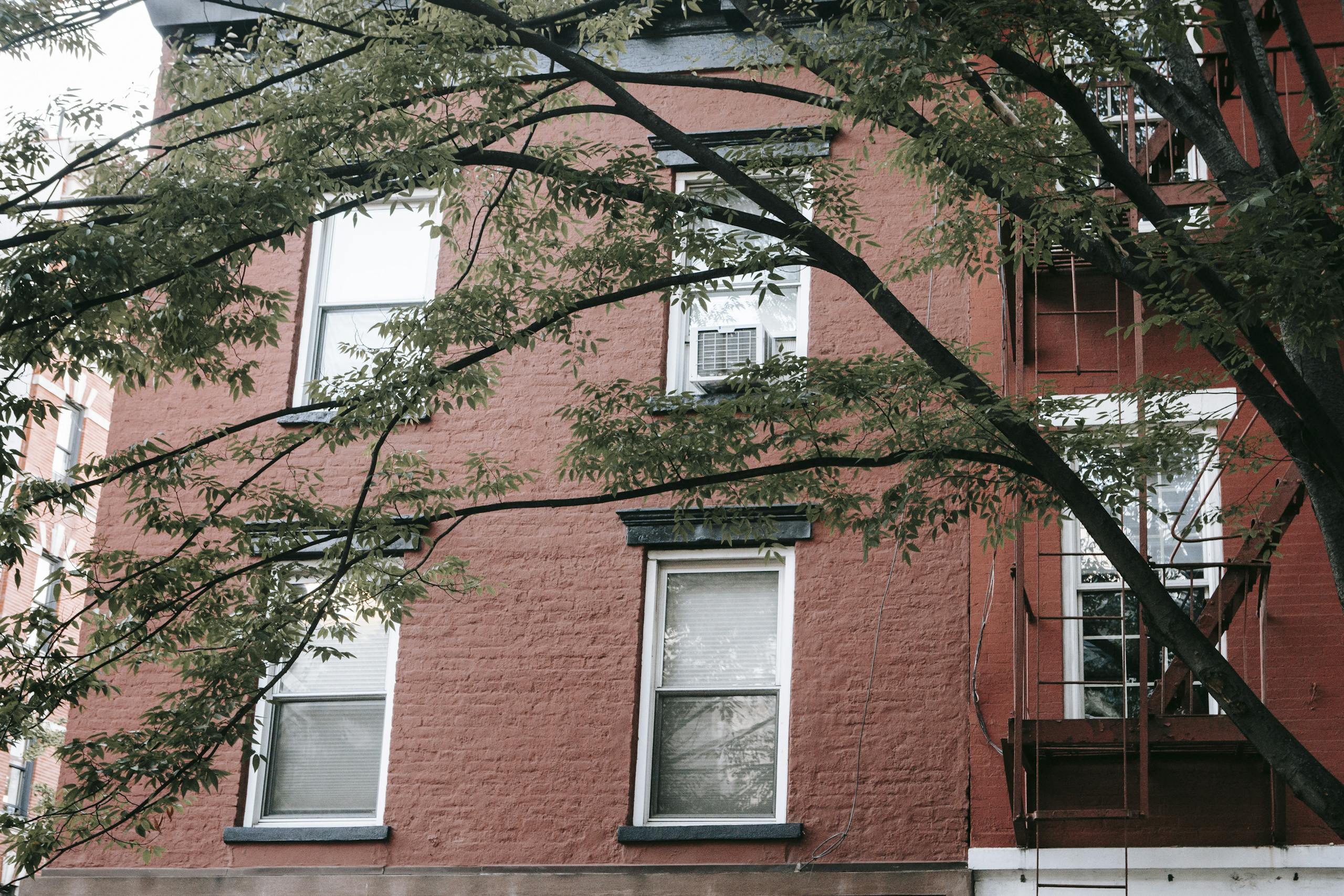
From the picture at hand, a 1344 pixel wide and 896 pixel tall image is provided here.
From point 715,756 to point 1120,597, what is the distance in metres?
3.06

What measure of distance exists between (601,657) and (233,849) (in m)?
3.02

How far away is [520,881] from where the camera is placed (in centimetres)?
1029

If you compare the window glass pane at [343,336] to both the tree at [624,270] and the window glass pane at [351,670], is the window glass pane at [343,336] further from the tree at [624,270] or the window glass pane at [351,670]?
the tree at [624,270]

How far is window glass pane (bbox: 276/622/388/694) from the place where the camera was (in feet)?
37.3

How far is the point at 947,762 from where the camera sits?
10.1m

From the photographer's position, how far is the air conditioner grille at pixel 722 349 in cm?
1182

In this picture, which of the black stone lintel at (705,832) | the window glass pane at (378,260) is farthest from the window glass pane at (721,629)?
Answer: the window glass pane at (378,260)

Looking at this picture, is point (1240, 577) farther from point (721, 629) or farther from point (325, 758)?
point (325, 758)

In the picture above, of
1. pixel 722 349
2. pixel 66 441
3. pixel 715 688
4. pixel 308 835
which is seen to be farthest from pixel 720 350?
pixel 66 441

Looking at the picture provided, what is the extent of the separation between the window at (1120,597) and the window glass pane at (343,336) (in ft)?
19.2

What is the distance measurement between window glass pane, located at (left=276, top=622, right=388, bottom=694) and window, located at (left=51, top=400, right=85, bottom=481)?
15.9 meters

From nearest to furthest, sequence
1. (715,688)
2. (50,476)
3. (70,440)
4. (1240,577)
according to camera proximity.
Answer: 1. (1240,577)
2. (715,688)
3. (50,476)
4. (70,440)

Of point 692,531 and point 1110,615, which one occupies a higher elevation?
point 692,531

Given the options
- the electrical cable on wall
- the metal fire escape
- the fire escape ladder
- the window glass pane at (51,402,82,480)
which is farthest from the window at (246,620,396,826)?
the window glass pane at (51,402,82,480)
